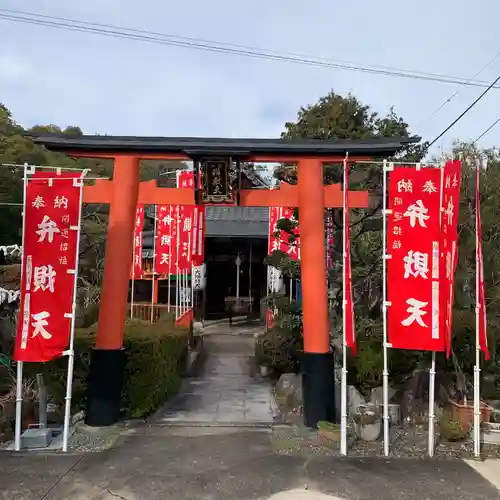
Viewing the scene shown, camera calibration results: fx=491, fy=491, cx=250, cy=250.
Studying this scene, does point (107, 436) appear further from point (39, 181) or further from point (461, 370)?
point (461, 370)

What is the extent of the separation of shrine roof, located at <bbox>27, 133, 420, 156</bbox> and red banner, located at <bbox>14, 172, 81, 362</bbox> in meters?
1.16

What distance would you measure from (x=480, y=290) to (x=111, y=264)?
19.2 feet

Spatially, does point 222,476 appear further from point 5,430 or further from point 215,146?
point 215,146

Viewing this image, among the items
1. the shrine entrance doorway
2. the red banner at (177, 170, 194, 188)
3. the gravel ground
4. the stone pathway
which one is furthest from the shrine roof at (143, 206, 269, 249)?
the gravel ground

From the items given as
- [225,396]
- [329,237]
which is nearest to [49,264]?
[225,396]

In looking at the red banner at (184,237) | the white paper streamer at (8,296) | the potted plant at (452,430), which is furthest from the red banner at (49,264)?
the red banner at (184,237)

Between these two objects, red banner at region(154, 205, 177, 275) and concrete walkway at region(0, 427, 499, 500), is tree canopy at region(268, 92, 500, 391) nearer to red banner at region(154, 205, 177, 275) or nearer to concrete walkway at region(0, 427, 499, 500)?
concrete walkway at region(0, 427, 499, 500)

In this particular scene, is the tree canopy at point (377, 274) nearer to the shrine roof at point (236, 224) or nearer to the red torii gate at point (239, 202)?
the red torii gate at point (239, 202)

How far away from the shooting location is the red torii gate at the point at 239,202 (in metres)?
8.12

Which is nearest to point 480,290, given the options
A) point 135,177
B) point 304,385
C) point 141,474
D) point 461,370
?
point 461,370

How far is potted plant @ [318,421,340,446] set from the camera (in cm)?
727

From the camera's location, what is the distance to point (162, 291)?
Result: 23469 mm

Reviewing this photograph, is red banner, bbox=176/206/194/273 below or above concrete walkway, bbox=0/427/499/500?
above

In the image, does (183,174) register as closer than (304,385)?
No
